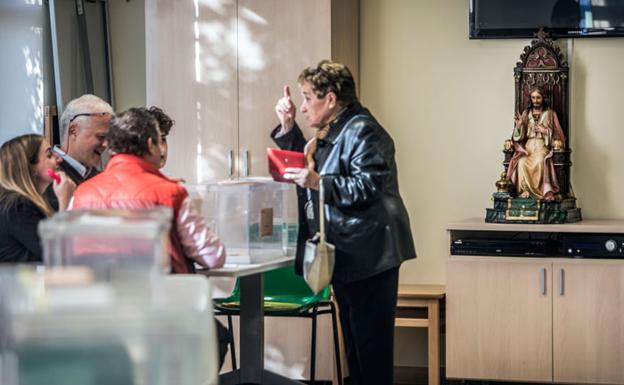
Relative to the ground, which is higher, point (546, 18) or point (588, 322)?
point (546, 18)

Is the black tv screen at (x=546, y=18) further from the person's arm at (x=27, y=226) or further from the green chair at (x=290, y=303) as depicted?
the person's arm at (x=27, y=226)

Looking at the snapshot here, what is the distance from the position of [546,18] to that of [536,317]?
154 cm

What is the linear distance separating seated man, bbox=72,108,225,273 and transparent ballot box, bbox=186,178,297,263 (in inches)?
12.3

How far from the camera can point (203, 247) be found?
3371 millimetres

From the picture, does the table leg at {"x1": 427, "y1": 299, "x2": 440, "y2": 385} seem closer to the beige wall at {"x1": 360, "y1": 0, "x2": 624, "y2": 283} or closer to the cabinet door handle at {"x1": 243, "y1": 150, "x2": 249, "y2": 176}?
the beige wall at {"x1": 360, "y1": 0, "x2": 624, "y2": 283}

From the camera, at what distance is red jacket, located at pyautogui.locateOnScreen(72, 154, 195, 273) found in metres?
3.24

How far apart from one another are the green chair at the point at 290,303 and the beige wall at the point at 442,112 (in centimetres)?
79

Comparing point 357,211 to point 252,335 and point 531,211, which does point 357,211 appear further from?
point 531,211

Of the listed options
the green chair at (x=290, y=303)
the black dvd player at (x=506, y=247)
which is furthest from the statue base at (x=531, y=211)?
the green chair at (x=290, y=303)

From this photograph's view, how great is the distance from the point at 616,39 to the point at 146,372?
4243mm

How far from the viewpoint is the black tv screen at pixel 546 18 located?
5.38 meters

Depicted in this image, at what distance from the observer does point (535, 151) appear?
5.31m

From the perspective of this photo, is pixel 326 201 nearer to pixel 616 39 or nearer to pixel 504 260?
pixel 504 260

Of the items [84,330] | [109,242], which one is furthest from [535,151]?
[84,330]
